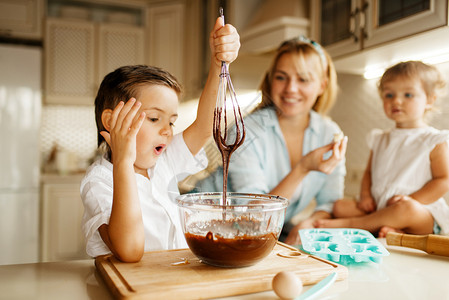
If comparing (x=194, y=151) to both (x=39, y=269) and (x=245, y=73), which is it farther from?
(x=245, y=73)

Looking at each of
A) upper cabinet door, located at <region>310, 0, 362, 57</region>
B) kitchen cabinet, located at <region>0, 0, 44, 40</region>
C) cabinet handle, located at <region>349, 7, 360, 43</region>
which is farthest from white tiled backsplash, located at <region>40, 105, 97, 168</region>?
cabinet handle, located at <region>349, 7, 360, 43</region>

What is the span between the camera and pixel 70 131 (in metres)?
3.39

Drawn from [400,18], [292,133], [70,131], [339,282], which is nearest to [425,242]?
[339,282]

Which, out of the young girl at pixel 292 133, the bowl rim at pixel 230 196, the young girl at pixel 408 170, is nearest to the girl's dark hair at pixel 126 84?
the bowl rim at pixel 230 196

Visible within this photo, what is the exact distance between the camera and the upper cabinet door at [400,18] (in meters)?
1.19

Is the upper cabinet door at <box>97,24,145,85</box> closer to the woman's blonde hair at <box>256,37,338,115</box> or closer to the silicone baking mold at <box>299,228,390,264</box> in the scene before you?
the woman's blonde hair at <box>256,37,338,115</box>

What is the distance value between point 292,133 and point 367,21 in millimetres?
531

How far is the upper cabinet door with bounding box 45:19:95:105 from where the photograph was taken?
119 inches

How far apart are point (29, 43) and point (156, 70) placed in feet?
8.56

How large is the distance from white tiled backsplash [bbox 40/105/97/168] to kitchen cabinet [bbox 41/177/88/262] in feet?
1.62

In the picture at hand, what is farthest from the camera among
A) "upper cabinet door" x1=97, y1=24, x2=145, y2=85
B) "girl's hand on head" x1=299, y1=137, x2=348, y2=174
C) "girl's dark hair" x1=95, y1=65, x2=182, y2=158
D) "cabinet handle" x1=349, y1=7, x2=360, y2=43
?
"upper cabinet door" x1=97, y1=24, x2=145, y2=85

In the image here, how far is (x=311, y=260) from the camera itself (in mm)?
694

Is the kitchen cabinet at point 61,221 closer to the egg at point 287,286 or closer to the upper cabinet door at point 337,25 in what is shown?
the upper cabinet door at point 337,25

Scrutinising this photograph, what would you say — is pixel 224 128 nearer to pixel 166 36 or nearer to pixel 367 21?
pixel 367 21
